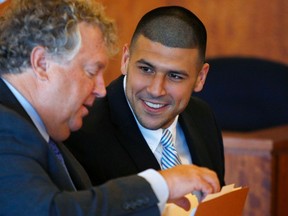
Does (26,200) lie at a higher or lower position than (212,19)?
higher

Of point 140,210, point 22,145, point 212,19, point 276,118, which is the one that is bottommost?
point 276,118

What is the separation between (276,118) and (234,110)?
0.26 m

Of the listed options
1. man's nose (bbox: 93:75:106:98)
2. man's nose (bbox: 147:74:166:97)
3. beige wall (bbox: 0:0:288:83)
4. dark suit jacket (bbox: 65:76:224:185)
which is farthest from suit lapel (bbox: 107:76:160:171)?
beige wall (bbox: 0:0:288:83)

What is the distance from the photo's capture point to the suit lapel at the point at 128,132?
2340mm

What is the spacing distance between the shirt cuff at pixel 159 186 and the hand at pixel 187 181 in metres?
0.01

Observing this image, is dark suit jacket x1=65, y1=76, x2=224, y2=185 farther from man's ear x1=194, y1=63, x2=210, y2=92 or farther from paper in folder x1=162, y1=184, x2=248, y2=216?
paper in folder x1=162, y1=184, x2=248, y2=216

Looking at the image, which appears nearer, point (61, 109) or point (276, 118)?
point (61, 109)

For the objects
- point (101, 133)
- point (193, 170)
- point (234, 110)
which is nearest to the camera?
point (193, 170)

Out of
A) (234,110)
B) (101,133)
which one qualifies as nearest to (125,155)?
(101,133)

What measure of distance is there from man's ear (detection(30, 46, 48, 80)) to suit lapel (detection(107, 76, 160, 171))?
0.76 m

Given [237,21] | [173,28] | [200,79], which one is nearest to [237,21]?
[237,21]

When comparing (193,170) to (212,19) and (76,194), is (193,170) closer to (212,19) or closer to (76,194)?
(76,194)

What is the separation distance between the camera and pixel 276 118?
162 inches

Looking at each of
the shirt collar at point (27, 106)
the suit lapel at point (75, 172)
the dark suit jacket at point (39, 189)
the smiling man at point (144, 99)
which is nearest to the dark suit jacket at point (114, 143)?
the smiling man at point (144, 99)
